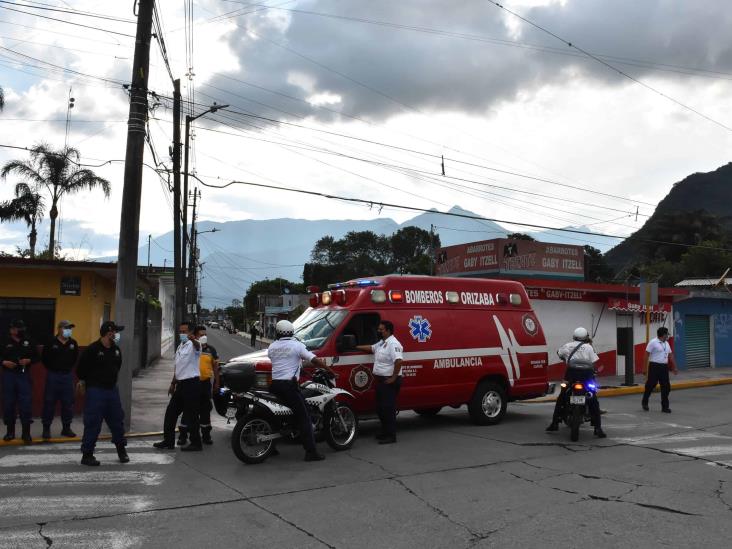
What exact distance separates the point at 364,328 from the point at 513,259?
13530 mm

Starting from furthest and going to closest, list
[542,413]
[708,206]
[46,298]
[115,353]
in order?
[708,206]
[46,298]
[542,413]
[115,353]

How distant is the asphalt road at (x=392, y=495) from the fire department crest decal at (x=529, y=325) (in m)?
2.39

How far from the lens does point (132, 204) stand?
11.2 m

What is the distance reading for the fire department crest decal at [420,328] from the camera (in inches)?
414

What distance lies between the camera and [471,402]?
11203 mm

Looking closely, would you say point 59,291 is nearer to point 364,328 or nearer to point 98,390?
point 98,390

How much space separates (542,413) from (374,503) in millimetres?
7687

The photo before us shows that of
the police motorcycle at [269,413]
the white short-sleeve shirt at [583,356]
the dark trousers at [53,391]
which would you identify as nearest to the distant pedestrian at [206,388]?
the police motorcycle at [269,413]

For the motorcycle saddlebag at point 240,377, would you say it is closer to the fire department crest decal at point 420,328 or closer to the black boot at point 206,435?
the black boot at point 206,435

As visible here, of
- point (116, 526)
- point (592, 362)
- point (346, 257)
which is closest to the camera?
point (116, 526)

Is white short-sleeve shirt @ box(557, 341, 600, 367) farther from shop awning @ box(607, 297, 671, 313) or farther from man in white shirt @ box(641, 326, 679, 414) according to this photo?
shop awning @ box(607, 297, 671, 313)

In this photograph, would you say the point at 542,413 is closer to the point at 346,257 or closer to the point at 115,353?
the point at 115,353

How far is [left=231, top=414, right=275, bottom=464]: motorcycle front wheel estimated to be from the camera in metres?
7.93

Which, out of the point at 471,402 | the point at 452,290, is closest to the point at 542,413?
the point at 471,402
